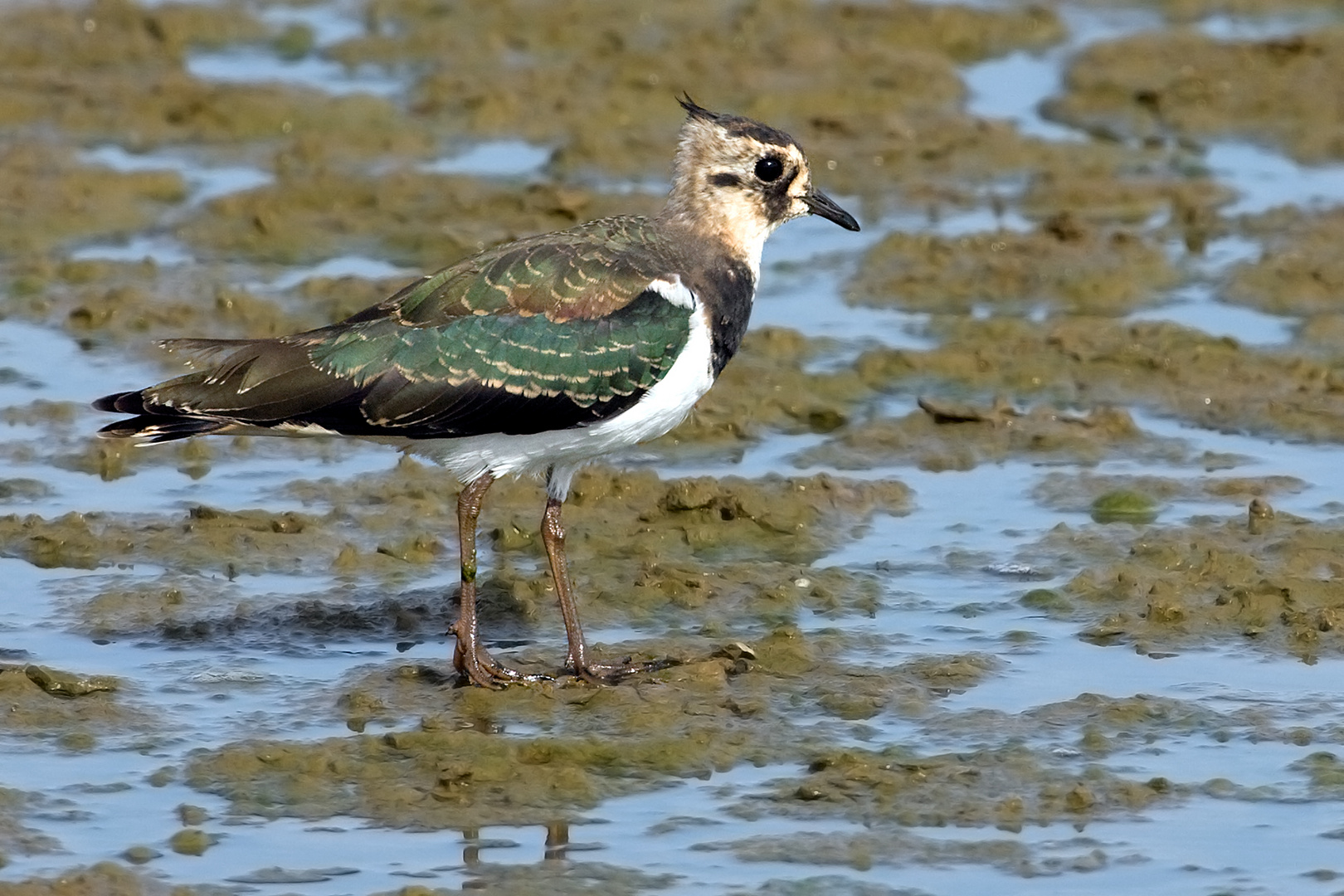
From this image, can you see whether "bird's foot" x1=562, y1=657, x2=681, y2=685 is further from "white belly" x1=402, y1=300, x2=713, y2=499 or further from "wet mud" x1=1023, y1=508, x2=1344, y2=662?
"wet mud" x1=1023, y1=508, x2=1344, y2=662

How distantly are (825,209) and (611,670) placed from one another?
2527mm

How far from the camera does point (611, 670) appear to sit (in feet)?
36.1

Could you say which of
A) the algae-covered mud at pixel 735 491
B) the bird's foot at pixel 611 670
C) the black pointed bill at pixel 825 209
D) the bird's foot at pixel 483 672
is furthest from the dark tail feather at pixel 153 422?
the black pointed bill at pixel 825 209

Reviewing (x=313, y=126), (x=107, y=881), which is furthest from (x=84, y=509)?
(x=313, y=126)

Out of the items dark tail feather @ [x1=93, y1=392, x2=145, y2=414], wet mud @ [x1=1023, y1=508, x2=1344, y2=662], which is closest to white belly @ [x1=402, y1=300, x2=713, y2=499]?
dark tail feather @ [x1=93, y1=392, x2=145, y2=414]

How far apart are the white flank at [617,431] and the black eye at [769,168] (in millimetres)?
925

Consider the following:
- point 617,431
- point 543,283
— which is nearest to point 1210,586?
point 617,431

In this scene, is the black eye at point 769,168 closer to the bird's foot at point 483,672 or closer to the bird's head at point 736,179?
the bird's head at point 736,179

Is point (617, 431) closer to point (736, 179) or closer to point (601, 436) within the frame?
point (601, 436)

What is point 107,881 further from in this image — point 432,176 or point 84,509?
point 432,176

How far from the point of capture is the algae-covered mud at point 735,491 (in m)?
9.54

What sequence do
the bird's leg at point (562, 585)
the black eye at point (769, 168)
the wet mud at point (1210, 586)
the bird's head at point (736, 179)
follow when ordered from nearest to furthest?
1. the bird's leg at point (562, 585)
2. the wet mud at point (1210, 586)
3. the bird's head at point (736, 179)
4. the black eye at point (769, 168)

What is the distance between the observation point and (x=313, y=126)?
750 inches

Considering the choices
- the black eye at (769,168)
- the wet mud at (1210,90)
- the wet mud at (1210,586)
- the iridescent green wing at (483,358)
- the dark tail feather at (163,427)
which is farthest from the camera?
the wet mud at (1210,90)
